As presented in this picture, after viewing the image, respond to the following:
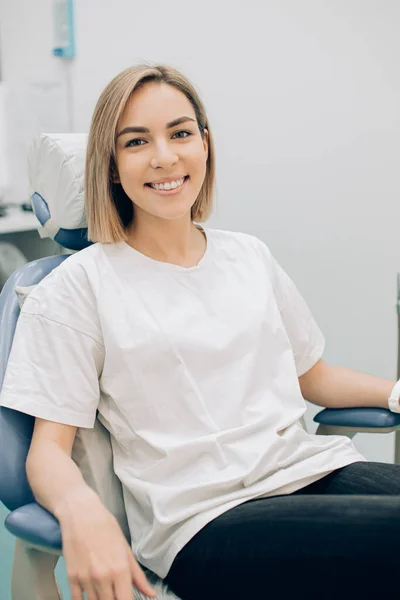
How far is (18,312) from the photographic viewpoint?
47.8 inches

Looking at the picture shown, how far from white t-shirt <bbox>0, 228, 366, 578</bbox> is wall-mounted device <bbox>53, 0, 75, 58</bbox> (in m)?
1.21

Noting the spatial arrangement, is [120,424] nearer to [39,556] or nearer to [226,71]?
[39,556]

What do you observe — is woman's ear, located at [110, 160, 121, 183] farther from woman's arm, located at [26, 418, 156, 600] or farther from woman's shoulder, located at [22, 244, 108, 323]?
woman's arm, located at [26, 418, 156, 600]

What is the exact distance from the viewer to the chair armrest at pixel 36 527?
0.92 meters

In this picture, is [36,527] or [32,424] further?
[32,424]

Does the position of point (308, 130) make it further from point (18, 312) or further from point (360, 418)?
point (18, 312)

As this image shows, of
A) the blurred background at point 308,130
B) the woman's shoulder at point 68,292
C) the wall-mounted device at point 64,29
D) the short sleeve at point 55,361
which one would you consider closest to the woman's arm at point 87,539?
the short sleeve at point 55,361

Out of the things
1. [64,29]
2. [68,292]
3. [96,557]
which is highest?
[64,29]

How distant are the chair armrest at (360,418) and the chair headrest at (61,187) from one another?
1.95 feet

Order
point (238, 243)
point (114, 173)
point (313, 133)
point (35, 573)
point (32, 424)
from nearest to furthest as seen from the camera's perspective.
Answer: point (35, 573)
point (32, 424)
point (114, 173)
point (238, 243)
point (313, 133)

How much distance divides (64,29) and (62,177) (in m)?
1.10

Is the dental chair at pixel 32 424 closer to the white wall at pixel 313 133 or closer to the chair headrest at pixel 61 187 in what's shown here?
the chair headrest at pixel 61 187

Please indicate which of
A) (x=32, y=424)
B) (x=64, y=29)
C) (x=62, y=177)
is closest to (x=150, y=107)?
(x=62, y=177)

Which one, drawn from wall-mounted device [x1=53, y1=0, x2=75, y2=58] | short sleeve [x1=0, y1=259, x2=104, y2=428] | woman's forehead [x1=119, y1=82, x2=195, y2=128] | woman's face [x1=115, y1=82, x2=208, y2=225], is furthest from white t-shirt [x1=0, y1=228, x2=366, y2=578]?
wall-mounted device [x1=53, y1=0, x2=75, y2=58]
